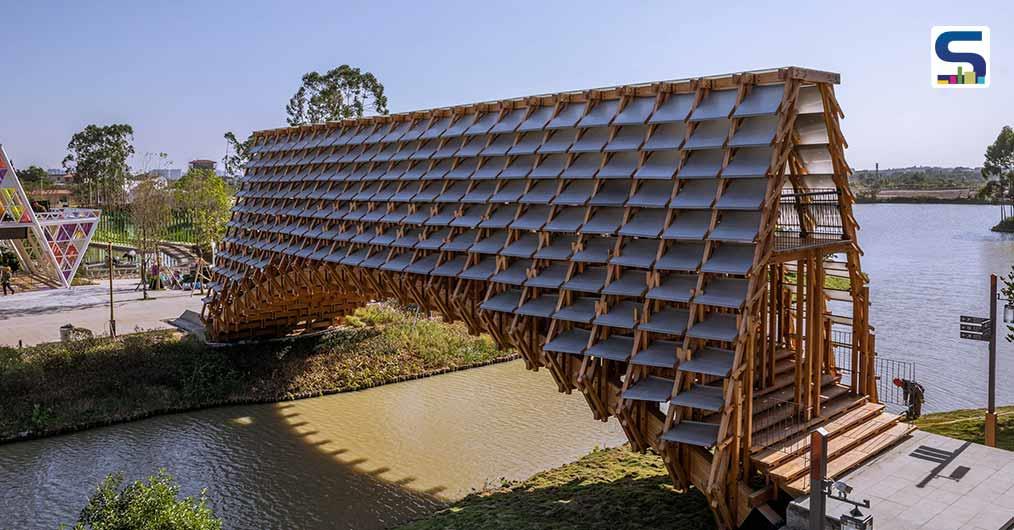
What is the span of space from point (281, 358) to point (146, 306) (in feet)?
40.5

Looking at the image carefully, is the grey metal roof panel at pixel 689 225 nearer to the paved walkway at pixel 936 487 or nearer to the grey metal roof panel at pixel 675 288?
the grey metal roof panel at pixel 675 288

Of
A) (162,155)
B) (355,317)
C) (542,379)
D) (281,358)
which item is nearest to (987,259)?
(542,379)

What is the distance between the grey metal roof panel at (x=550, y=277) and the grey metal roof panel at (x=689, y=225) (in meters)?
2.38

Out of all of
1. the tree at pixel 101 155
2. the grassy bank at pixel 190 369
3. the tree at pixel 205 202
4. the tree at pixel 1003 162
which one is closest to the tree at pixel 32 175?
the tree at pixel 101 155

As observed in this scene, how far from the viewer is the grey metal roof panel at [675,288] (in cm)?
1182

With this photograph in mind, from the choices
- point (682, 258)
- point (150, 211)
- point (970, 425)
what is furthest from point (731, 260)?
point (150, 211)

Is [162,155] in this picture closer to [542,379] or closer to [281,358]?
[281,358]

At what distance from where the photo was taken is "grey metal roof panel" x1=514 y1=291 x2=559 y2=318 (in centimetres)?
1407

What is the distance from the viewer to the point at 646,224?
41.7ft

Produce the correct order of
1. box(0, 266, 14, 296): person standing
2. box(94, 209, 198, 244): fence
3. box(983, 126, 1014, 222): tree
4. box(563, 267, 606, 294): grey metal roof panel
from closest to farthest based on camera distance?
box(563, 267, 606, 294): grey metal roof panel
box(0, 266, 14, 296): person standing
box(94, 209, 198, 244): fence
box(983, 126, 1014, 222): tree

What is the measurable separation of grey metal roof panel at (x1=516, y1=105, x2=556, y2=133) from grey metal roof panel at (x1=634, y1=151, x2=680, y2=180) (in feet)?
9.58

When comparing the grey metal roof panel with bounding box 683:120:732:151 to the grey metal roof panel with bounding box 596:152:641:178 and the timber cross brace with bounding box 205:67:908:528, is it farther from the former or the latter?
the grey metal roof panel with bounding box 596:152:641:178

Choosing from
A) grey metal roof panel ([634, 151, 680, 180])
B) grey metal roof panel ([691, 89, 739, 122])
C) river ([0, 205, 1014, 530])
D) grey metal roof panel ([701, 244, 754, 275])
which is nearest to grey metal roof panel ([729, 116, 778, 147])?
grey metal roof panel ([691, 89, 739, 122])

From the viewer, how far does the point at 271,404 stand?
24.4 m
